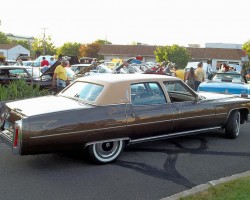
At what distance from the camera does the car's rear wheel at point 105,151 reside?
207 inches

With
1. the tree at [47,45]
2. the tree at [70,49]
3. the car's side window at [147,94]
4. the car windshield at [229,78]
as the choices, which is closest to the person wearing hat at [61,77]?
the car windshield at [229,78]

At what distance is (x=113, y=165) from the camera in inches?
212

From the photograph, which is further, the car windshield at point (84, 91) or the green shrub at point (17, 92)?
the green shrub at point (17, 92)

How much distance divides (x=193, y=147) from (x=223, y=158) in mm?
700

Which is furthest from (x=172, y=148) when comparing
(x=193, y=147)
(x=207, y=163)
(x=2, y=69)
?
(x=2, y=69)

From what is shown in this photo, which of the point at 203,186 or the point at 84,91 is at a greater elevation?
the point at 84,91

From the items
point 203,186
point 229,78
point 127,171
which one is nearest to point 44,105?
point 127,171

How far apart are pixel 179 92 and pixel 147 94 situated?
0.94 meters

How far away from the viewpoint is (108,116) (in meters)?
5.24

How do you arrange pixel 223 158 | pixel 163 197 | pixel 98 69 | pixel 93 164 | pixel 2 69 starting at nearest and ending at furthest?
pixel 163 197
pixel 93 164
pixel 223 158
pixel 2 69
pixel 98 69

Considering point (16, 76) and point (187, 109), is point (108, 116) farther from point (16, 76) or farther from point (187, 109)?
point (16, 76)

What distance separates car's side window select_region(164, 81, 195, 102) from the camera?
251 inches

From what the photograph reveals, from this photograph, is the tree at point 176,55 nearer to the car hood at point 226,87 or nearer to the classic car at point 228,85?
the classic car at point 228,85

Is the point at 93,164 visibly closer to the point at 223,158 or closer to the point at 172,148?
the point at 172,148
